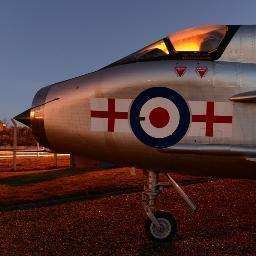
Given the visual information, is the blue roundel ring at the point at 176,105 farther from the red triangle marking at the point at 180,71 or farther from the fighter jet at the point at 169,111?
the red triangle marking at the point at 180,71

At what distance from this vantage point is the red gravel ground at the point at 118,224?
234 inches

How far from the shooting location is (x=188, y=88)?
561 cm

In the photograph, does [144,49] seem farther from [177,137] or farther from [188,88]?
[177,137]

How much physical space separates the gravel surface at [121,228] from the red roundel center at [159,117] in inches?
76.4

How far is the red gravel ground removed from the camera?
19.5ft

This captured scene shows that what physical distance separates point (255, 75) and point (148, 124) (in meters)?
1.75

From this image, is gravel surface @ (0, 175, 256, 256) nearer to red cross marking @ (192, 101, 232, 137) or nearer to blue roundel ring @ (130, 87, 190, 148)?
blue roundel ring @ (130, 87, 190, 148)

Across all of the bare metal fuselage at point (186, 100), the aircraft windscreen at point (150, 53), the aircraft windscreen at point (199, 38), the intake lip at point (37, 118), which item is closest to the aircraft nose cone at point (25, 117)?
the intake lip at point (37, 118)

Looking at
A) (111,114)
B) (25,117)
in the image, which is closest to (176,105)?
(111,114)

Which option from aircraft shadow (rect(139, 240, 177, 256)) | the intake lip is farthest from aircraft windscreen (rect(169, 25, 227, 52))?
aircraft shadow (rect(139, 240, 177, 256))

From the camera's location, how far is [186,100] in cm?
557

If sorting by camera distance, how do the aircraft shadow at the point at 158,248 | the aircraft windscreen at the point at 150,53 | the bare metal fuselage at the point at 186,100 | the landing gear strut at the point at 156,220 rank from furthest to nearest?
1. the landing gear strut at the point at 156,220
2. the aircraft windscreen at the point at 150,53
3. the aircraft shadow at the point at 158,248
4. the bare metal fuselage at the point at 186,100

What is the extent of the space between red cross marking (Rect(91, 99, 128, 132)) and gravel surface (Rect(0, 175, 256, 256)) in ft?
6.43

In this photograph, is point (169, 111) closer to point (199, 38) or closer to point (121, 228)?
point (199, 38)
